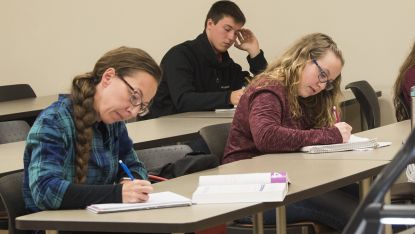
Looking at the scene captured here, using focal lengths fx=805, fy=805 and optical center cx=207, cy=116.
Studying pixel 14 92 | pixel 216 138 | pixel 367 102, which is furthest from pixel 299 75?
pixel 14 92

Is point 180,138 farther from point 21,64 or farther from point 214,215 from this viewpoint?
point 21,64

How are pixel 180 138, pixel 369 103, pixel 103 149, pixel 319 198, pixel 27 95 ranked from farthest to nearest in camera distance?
pixel 27 95, pixel 369 103, pixel 180 138, pixel 319 198, pixel 103 149

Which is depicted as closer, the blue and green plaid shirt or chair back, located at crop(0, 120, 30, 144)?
the blue and green plaid shirt

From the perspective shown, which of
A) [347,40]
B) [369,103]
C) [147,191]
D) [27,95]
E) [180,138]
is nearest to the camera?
[147,191]

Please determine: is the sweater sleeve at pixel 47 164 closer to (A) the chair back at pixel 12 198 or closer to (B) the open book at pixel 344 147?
(A) the chair back at pixel 12 198

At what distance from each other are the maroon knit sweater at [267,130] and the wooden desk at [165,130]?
0.58 meters

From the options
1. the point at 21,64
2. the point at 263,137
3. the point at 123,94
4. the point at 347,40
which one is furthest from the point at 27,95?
the point at 123,94

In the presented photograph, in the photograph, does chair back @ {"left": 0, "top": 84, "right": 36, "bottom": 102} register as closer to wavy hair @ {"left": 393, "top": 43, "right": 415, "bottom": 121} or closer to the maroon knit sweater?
wavy hair @ {"left": 393, "top": 43, "right": 415, "bottom": 121}

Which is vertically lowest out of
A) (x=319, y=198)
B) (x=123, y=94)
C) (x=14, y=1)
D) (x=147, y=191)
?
(x=319, y=198)

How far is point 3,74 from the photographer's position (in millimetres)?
7426

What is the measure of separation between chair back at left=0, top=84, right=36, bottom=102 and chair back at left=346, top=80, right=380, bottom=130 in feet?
8.85

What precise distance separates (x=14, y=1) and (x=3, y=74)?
2.23 feet

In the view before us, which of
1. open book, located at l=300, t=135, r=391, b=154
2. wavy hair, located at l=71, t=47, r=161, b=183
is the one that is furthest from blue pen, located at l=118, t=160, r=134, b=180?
open book, located at l=300, t=135, r=391, b=154

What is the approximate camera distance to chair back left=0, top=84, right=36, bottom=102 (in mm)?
6172
